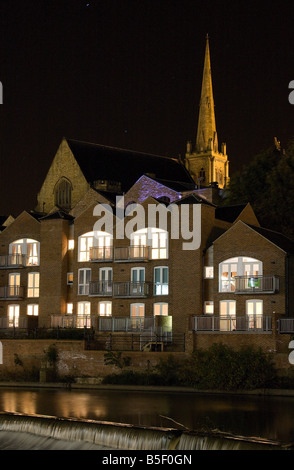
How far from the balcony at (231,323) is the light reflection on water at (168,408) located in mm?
4917

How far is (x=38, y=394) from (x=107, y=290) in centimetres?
1317

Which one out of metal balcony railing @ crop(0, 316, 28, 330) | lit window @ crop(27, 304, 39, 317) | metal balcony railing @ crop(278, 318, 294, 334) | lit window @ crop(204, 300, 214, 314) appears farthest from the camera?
lit window @ crop(27, 304, 39, 317)

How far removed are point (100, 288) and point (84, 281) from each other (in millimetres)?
1972

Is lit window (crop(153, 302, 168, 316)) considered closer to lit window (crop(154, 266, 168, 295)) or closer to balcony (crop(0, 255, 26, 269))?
lit window (crop(154, 266, 168, 295))

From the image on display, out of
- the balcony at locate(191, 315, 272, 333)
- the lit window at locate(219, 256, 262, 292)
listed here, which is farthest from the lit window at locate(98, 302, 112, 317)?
the balcony at locate(191, 315, 272, 333)

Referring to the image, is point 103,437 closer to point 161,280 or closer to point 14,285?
point 161,280

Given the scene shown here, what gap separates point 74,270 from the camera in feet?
194

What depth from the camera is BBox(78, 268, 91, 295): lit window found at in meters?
58.7

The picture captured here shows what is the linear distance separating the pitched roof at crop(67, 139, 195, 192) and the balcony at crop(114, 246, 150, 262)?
890 inches

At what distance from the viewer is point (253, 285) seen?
165 ft

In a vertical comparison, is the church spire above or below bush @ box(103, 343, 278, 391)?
above

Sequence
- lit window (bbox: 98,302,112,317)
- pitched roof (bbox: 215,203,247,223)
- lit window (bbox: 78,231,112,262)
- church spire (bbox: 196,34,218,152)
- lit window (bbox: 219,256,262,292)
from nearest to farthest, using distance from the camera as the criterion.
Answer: lit window (bbox: 219,256,262,292)
lit window (bbox: 98,302,112,317)
pitched roof (bbox: 215,203,247,223)
lit window (bbox: 78,231,112,262)
church spire (bbox: 196,34,218,152)

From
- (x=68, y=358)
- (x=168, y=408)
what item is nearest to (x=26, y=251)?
A: (x=68, y=358)

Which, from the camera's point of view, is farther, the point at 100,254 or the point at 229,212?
the point at 229,212
